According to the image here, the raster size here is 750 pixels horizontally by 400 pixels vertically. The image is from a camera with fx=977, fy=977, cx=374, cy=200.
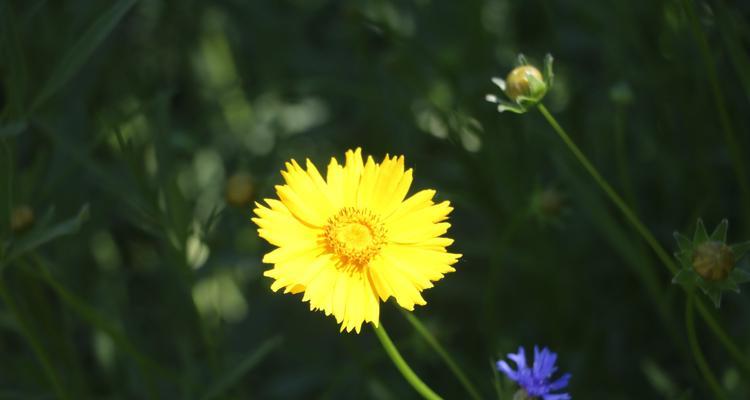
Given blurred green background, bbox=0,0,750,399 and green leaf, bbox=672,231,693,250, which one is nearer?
green leaf, bbox=672,231,693,250

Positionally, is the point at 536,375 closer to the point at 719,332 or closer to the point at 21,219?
the point at 719,332


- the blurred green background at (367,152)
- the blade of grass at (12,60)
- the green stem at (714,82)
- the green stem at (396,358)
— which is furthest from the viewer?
the blurred green background at (367,152)

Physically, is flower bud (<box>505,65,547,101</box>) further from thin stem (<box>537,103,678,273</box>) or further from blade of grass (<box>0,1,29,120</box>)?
blade of grass (<box>0,1,29,120</box>)

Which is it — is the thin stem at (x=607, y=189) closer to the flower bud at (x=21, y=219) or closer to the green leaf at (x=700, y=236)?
the green leaf at (x=700, y=236)

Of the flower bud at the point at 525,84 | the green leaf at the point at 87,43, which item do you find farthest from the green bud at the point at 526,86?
the green leaf at the point at 87,43

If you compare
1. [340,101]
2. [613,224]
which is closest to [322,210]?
[613,224]

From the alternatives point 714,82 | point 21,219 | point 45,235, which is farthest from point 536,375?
point 21,219

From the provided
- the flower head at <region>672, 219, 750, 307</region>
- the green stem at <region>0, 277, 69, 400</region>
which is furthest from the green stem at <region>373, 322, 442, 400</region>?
the green stem at <region>0, 277, 69, 400</region>
